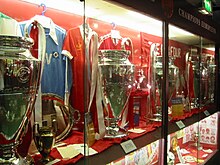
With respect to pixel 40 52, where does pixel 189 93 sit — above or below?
below

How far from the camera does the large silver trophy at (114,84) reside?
1304 mm

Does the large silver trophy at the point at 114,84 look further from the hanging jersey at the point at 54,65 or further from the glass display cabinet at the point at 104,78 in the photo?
the hanging jersey at the point at 54,65

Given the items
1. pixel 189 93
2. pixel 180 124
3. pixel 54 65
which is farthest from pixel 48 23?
pixel 189 93

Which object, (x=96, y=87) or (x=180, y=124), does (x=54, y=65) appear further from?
(x=180, y=124)

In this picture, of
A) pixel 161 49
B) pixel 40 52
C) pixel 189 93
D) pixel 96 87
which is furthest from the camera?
pixel 189 93

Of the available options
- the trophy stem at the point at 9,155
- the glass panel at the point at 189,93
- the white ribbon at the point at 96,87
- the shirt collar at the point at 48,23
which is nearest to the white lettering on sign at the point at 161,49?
the glass panel at the point at 189,93

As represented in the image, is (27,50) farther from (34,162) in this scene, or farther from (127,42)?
(127,42)

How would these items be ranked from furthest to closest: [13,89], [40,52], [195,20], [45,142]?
[195,20] < [40,52] < [45,142] < [13,89]

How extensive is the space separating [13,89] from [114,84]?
22.9 inches

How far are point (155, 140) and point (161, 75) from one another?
15.6 inches

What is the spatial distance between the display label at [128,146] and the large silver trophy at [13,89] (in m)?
0.51

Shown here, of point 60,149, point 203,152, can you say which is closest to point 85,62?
point 60,149

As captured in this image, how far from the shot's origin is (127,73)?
136 centimetres

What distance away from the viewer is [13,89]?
2.70 ft
